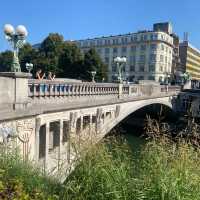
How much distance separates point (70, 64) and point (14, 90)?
36551mm

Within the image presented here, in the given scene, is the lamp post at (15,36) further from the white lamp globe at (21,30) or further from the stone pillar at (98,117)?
the stone pillar at (98,117)

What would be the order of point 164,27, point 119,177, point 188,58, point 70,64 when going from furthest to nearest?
1. point 188,58
2. point 164,27
3. point 70,64
4. point 119,177

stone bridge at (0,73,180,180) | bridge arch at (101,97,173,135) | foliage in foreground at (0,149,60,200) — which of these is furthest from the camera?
bridge arch at (101,97,173,135)

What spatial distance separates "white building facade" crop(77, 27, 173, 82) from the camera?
80562 mm

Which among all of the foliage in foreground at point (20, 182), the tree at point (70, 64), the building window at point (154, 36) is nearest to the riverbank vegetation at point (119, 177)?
the foliage in foreground at point (20, 182)

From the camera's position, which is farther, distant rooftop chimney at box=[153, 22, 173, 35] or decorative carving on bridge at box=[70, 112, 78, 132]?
distant rooftop chimney at box=[153, 22, 173, 35]

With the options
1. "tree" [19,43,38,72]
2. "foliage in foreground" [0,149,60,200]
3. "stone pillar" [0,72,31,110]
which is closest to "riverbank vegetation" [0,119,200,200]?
"foliage in foreground" [0,149,60,200]

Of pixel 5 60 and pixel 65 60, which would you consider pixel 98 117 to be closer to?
pixel 65 60

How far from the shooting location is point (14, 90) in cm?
945

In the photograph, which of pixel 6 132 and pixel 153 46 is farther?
pixel 153 46

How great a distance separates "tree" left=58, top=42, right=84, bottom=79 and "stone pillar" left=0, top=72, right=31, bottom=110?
35923 mm

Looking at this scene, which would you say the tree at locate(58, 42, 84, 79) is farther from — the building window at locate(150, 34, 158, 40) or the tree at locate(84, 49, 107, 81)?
the building window at locate(150, 34, 158, 40)

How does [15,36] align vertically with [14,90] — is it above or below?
above

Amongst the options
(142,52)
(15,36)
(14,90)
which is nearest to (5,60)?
(142,52)
